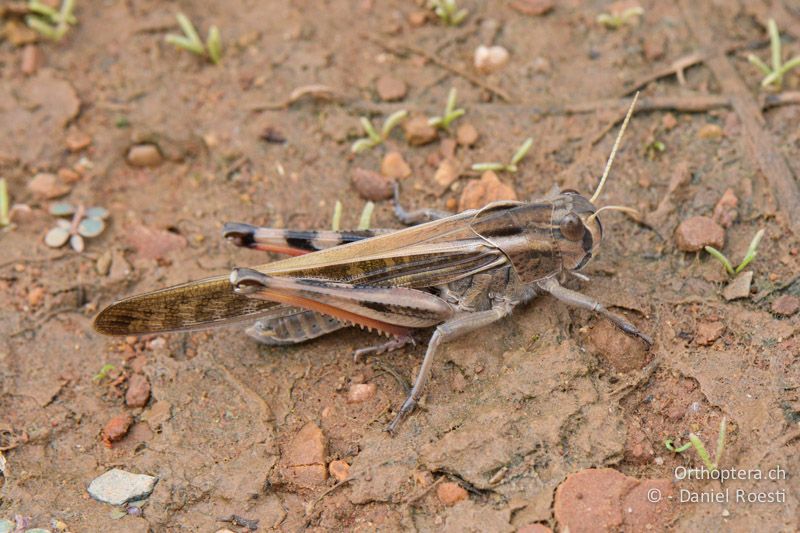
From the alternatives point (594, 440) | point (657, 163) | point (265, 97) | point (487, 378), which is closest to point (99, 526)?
point (487, 378)

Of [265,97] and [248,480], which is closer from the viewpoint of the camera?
[248,480]

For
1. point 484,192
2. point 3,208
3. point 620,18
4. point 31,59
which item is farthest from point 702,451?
point 31,59

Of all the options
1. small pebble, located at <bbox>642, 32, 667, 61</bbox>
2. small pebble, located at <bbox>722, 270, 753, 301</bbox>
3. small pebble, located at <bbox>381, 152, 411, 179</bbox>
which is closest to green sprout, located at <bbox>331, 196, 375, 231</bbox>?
small pebble, located at <bbox>381, 152, 411, 179</bbox>

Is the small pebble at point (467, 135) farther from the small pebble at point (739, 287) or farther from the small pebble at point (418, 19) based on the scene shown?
the small pebble at point (739, 287)

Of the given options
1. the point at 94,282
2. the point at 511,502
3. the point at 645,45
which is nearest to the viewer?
the point at 511,502

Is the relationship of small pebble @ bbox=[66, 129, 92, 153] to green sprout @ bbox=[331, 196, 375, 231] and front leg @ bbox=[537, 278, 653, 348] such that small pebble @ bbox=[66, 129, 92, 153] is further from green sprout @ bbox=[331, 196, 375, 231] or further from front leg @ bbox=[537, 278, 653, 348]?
front leg @ bbox=[537, 278, 653, 348]

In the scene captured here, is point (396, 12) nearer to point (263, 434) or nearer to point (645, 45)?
point (645, 45)

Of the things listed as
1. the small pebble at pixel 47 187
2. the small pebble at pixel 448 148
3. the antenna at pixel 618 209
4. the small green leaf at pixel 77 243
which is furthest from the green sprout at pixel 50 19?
the antenna at pixel 618 209
